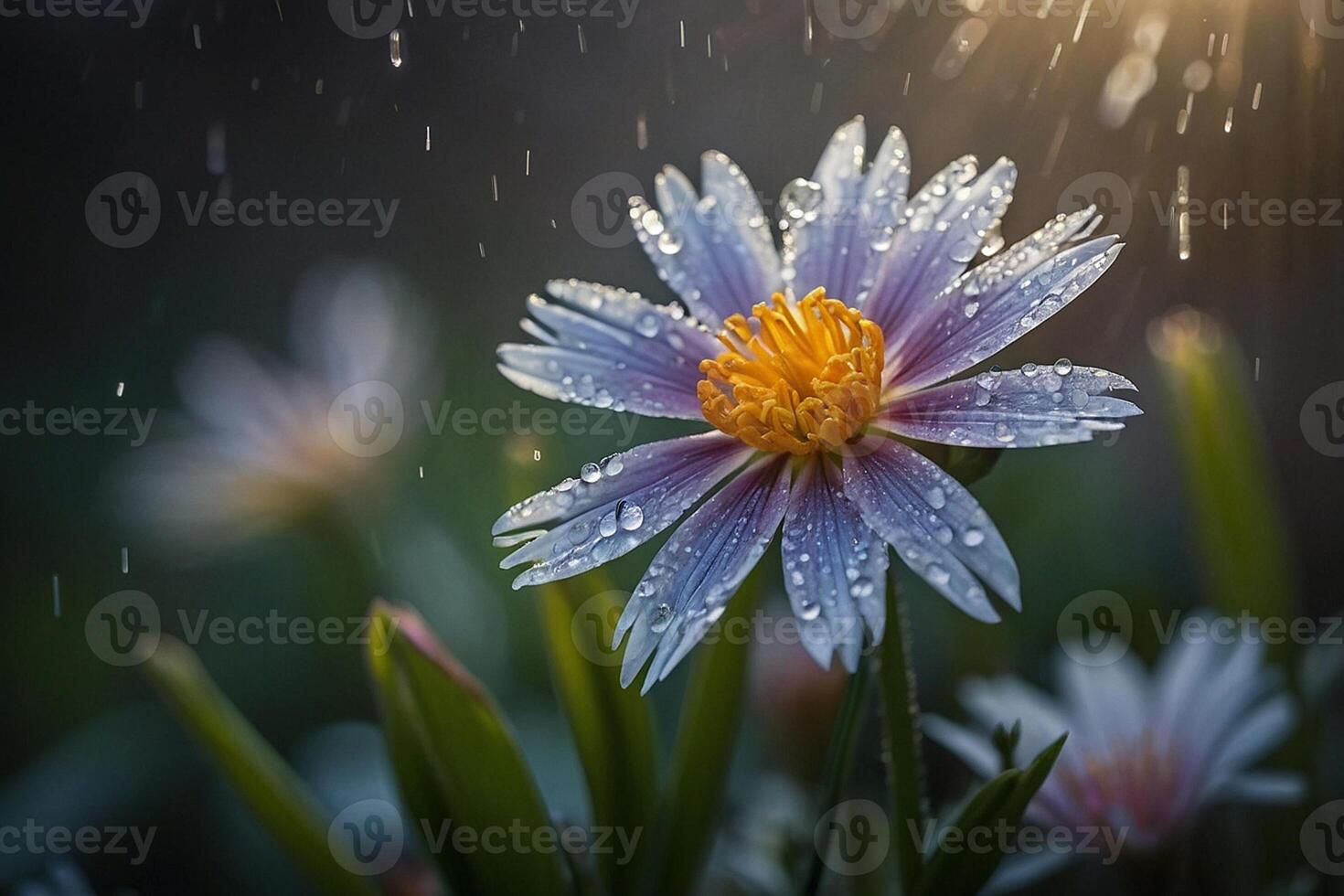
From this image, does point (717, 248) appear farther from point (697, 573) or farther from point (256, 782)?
point (256, 782)

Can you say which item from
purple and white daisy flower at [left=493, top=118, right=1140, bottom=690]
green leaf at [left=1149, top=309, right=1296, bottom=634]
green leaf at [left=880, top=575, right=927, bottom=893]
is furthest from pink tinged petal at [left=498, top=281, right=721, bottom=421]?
green leaf at [left=1149, top=309, right=1296, bottom=634]

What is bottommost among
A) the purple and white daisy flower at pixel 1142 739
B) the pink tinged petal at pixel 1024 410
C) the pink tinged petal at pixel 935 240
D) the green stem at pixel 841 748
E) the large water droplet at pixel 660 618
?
the purple and white daisy flower at pixel 1142 739

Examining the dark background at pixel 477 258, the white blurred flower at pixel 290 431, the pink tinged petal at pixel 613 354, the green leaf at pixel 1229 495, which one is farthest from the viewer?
the white blurred flower at pixel 290 431

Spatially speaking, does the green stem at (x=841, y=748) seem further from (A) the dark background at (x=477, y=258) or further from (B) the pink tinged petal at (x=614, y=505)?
(A) the dark background at (x=477, y=258)

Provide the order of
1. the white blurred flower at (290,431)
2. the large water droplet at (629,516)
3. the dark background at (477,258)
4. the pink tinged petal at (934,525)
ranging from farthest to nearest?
1. the white blurred flower at (290,431)
2. the dark background at (477,258)
3. the large water droplet at (629,516)
4. the pink tinged petal at (934,525)

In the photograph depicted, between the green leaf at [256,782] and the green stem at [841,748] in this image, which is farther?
the green leaf at [256,782]

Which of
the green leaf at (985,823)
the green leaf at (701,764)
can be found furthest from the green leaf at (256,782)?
the green leaf at (985,823)

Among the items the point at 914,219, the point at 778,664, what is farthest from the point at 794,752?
the point at 914,219

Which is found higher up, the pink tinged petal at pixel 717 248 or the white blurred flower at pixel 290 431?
the pink tinged petal at pixel 717 248
